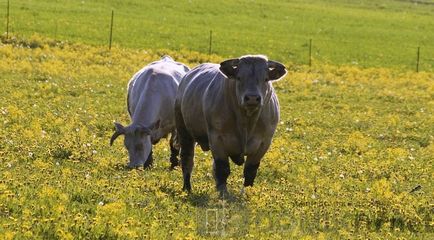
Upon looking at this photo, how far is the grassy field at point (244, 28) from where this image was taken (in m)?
50.1

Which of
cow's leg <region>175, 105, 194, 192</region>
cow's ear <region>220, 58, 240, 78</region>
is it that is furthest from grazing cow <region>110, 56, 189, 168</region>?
cow's ear <region>220, 58, 240, 78</region>

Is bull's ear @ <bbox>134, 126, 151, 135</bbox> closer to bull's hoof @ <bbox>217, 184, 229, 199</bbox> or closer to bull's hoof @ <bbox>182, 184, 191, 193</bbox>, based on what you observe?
bull's hoof @ <bbox>182, 184, 191, 193</bbox>

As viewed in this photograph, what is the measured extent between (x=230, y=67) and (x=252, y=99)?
0.80 metres

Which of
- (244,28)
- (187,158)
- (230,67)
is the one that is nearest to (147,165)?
(187,158)

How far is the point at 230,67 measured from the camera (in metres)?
12.7

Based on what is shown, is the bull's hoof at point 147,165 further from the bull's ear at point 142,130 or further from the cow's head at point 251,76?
the cow's head at point 251,76

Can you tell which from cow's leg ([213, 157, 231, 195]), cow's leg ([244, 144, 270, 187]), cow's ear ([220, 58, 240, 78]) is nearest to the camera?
cow's ear ([220, 58, 240, 78])

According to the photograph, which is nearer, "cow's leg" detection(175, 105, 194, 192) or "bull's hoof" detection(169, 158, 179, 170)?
"cow's leg" detection(175, 105, 194, 192)

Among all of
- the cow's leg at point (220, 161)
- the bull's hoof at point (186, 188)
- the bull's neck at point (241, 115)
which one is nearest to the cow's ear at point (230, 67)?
the bull's neck at point (241, 115)

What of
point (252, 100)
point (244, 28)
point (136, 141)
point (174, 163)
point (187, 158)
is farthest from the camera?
point (244, 28)

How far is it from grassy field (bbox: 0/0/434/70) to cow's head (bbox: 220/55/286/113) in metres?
32.7

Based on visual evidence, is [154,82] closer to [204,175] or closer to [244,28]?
[204,175]

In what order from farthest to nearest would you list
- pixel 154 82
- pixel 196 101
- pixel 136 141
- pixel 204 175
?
pixel 154 82 < pixel 136 141 < pixel 204 175 < pixel 196 101

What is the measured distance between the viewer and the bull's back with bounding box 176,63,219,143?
44.9ft
